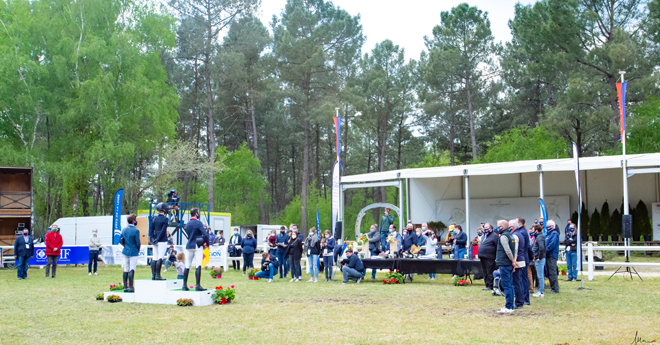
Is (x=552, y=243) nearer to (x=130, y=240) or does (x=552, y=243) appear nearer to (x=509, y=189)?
(x=130, y=240)

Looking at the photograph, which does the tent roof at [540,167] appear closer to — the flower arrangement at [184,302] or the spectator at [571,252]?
the spectator at [571,252]

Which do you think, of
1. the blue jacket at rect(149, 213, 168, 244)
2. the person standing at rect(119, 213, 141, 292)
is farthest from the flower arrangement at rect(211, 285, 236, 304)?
the person standing at rect(119, 213, 141, 292)

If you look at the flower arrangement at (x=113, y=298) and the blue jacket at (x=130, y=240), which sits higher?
the blue jacket at (x=130, y=240)

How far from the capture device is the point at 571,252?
1392cm

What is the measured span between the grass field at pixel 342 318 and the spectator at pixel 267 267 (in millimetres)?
2619

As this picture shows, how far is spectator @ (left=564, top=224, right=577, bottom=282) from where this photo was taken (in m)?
13.5

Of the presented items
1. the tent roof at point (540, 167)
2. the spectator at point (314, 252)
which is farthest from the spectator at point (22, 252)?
the tent roof at point (540, 167)

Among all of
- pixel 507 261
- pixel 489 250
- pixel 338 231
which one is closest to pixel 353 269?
pixel 338 231

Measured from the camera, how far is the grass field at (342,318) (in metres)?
6.81

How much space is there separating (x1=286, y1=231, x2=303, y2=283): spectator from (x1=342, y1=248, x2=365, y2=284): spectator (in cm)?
136

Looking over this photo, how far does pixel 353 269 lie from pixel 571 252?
5.37m

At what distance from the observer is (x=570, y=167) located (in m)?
18.2

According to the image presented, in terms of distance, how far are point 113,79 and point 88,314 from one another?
19.0 m

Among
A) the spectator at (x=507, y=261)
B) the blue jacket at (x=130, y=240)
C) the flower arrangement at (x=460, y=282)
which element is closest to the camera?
the spectator at (x=507, y=261)
